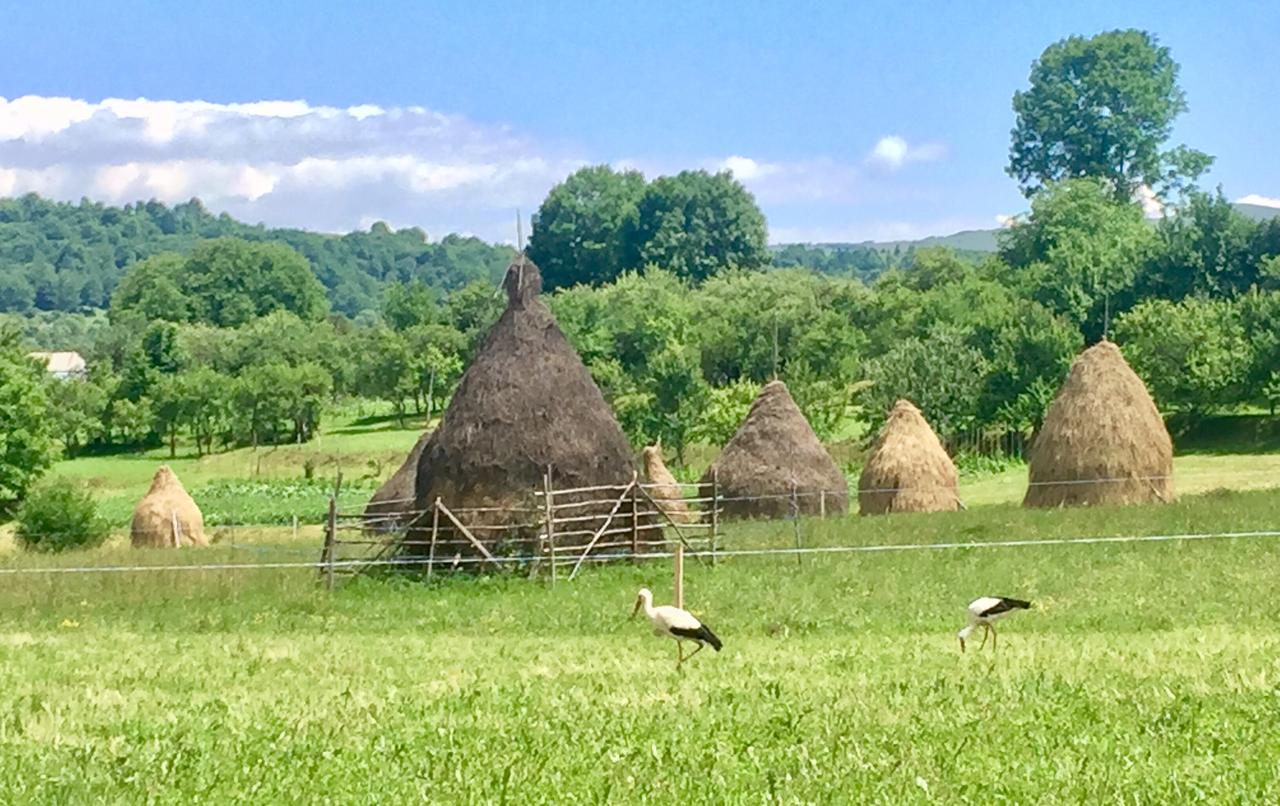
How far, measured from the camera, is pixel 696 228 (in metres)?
126

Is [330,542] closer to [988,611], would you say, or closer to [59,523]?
[988,611]

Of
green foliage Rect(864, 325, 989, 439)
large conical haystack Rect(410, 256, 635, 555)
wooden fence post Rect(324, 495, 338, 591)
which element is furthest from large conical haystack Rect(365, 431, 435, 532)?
green foliage Rect(864, 325, 989, 439)

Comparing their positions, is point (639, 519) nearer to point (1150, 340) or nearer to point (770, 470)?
point (770, 470)

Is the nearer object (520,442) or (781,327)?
(520,442)

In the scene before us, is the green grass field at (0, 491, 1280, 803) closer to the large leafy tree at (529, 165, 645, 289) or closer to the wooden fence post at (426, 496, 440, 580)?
the wooden fence post at (426, 496, 440, 580)

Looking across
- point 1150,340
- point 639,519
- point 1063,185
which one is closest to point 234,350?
point 1063,185

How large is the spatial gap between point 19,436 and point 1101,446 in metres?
44.4

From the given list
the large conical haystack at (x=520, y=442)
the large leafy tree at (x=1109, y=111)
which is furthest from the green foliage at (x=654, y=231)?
the large conical haystack at (x=520, y=442)

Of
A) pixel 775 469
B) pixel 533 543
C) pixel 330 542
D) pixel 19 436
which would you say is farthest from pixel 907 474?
pixel 19 436

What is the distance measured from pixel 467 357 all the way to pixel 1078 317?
3789 cm

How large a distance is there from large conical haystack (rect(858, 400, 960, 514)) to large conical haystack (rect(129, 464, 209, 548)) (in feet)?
52.6

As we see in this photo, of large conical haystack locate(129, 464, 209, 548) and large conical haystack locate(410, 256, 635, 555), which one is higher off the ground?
large conical haystack locate(410, 256, 635, 555)

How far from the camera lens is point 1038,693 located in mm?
10203

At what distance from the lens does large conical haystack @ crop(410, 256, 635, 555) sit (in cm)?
2639
